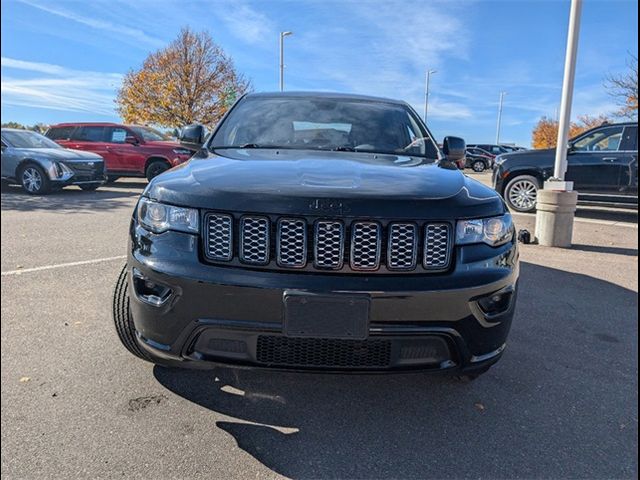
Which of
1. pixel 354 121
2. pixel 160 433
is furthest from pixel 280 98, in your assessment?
pixel 160 433

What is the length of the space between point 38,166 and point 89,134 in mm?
3532

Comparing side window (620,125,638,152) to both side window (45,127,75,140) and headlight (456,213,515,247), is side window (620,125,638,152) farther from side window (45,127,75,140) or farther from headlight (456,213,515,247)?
side window (45,127,75,140)

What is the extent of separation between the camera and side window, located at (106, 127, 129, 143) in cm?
1357

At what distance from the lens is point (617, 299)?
4.39 meters

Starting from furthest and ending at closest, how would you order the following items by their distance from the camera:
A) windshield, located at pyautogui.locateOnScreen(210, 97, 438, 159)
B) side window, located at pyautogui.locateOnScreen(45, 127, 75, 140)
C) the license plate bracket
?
side window, located at pyautogui.locateOnScreen(45, 127, 75, 140) → windshield, located at pyautogui.locateOnScreen(210, 97, 438, 159) → the license plate bracket

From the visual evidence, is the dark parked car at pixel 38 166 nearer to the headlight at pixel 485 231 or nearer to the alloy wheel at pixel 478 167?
the headlight at pixel 485 231

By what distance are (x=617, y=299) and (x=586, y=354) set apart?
1598 mm

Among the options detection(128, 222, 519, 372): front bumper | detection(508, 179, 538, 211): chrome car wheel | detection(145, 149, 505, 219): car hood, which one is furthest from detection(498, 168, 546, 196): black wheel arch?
detection(128, 222, 519, 372): front bumper

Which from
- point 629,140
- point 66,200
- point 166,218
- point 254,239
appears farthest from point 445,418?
point 66,200

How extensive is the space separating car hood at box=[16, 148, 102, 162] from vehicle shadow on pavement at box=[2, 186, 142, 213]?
0.85 m

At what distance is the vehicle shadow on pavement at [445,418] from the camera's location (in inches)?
79.8

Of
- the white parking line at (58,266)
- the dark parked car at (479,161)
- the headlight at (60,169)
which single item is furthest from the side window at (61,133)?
the dark parked car at (479,161)

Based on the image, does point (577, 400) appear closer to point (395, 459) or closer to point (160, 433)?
point (395, 459)

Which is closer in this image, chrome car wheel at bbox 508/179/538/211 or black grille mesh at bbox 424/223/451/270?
black grille mesh at bbox 424/223/451/270
